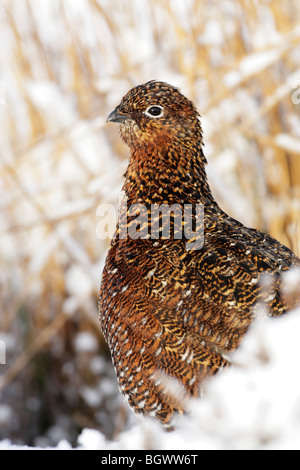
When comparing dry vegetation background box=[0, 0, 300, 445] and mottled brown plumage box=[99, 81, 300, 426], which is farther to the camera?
dry vegetation background box=[0, 0, 300, 445]

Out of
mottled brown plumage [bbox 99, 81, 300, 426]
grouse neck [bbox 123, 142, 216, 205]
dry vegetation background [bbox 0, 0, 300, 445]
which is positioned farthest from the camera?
dry vegetation background [bbox 0, 0, 300, 445]

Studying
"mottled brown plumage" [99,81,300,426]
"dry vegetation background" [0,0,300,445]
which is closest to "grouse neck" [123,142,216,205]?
"mottled brown plumage" [99,81,300,426]

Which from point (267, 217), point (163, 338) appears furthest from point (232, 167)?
point (163, 338)

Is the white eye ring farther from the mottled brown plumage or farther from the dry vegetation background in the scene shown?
the dry vegetation background

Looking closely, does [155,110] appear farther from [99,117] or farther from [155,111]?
[99,117]

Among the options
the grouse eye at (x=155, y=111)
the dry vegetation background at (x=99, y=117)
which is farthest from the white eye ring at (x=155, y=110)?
the dry vegetation background at (x=99, y=117)

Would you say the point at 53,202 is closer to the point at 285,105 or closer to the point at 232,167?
the point at 232,167

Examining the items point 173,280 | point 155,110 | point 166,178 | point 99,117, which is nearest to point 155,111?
point 155,110
